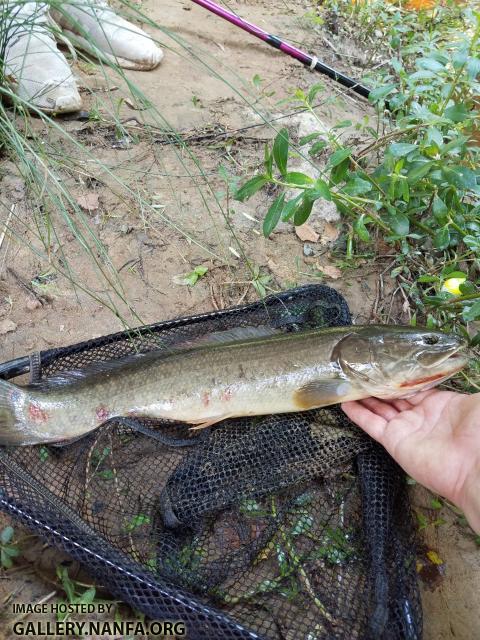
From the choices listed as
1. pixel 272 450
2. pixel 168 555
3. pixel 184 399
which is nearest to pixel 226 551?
pixel 168 555

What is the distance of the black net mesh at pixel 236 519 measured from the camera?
6.75 feet

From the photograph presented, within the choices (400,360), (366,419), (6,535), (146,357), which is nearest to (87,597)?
(6,535)

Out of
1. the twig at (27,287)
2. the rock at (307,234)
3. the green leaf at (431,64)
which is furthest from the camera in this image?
the rock at (307,234)

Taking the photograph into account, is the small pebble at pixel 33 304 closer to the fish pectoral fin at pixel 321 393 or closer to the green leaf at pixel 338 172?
the fish pectoral fin at pixel 321 393

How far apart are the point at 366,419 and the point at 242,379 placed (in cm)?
68

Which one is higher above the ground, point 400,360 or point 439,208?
point 439,208

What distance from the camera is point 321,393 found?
2658 mm

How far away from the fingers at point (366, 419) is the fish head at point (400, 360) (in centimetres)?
11

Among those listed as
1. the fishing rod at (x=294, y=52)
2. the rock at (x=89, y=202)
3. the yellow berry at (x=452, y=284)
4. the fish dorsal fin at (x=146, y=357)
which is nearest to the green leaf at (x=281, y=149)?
the fish dorsal fin at (x=146, y=357)

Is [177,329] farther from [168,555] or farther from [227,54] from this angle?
[227,54]

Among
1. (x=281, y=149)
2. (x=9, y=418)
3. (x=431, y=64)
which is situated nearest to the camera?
(x=9, y=418)

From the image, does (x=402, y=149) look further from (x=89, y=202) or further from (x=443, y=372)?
(x=89, y=202)

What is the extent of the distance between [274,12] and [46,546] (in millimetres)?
7149

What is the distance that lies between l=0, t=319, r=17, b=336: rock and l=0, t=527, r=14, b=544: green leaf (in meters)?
1.30
